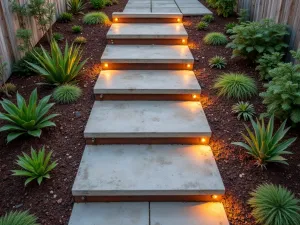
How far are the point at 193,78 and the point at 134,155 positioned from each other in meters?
1.57

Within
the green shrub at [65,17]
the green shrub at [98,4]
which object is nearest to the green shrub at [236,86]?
the green shrub at [65,17]

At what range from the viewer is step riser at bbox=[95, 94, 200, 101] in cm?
359

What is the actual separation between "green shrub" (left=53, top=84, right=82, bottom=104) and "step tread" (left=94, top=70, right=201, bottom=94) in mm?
256

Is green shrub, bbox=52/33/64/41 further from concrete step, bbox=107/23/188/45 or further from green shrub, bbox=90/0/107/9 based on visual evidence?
green shrub, bbox=90/0/107/9

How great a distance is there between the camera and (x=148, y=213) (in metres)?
2.39

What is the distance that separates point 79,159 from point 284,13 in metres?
3.50

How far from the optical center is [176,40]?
477 cm

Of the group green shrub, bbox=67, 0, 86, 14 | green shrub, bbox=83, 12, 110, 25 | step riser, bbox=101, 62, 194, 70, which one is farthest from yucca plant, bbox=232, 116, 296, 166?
green shrub, bbox=67, 0, 86, 14

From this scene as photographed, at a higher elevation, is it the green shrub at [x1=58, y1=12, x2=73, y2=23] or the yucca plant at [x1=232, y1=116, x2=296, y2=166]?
the green shrub at [x1=58, y1=12, x2=73, y2=23]

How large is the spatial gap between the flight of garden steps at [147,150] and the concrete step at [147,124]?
0.01 m

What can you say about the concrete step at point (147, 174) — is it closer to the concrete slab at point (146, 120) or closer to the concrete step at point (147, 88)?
the concrete slab at point (146, 120)

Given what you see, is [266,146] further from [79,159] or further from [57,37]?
[57,37]

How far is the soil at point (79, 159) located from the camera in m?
2.39

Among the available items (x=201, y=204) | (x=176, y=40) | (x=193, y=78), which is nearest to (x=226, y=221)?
(x=201, y=204)
